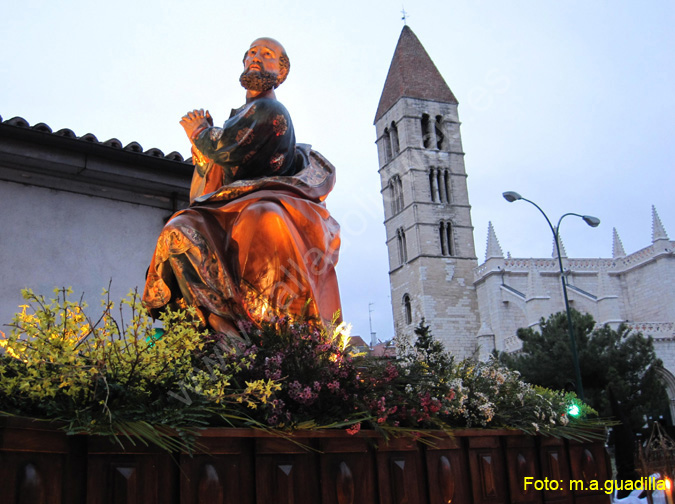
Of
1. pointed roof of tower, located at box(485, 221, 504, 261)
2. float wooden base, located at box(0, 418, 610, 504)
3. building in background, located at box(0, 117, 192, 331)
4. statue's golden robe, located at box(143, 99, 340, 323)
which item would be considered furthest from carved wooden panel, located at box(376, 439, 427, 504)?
pointed roof of tower, located at box(485, 221, 504, 261)

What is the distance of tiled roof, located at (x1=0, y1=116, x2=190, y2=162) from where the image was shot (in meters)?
8.62

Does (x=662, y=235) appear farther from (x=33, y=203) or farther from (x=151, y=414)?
(x=151, y=414)

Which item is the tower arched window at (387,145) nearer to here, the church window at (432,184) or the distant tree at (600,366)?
the church window at (432,184)

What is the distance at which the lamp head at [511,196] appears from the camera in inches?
870

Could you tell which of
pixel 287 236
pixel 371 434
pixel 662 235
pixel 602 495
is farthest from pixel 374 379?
pixel 662 235

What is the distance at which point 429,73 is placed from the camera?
69000 millimetres

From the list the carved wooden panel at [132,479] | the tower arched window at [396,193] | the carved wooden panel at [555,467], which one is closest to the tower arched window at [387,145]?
the tower arched window at [396,193]

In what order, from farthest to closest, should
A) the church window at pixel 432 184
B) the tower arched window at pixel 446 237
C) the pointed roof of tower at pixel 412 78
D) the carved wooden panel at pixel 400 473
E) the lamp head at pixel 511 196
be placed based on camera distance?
the pointed roof of tower at pixel 412 78, the church window at pixel 432 184, the tower arched window at pixel 446 237, the lamp head at pixel 511 196, the carved wooden panel at pixel 400 473

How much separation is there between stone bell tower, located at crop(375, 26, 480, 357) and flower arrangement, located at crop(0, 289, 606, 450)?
55343mm

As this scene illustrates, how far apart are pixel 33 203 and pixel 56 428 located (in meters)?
7.33

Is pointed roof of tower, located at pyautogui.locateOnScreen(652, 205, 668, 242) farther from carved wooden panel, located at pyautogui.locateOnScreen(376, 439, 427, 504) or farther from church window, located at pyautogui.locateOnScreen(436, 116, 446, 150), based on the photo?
carved wooden panel, located at pyautogui.locateOnScreen(376, 439, 427, 504)

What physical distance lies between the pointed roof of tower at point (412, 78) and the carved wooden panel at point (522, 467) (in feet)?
209

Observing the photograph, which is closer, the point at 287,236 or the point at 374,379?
the point at 374,379

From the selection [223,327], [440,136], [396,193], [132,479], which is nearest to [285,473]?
[132,479]
